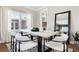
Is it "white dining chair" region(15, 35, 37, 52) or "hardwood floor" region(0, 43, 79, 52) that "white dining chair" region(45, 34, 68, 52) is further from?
"white dining chair" region(15, 35, 37, 52)

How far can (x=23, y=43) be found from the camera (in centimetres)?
136

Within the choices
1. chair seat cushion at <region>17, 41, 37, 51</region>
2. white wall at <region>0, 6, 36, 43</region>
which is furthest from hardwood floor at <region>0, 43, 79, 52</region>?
chair seat cushion at <region>17, 41, 37, 51</region>

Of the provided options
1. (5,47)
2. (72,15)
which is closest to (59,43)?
(72,15)

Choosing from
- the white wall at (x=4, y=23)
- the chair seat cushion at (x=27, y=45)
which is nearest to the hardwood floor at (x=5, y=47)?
the white wall at (x=4, y=23)

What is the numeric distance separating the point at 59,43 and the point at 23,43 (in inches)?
23.3

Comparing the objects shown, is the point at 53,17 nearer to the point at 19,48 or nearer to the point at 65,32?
the point at 65,32

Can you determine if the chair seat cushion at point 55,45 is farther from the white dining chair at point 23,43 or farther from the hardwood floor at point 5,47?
the white dining chair at point 23,43

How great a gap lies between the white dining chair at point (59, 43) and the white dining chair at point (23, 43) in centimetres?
27

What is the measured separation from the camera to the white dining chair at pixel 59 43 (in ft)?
4.42

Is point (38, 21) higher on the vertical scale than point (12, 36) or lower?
higher
